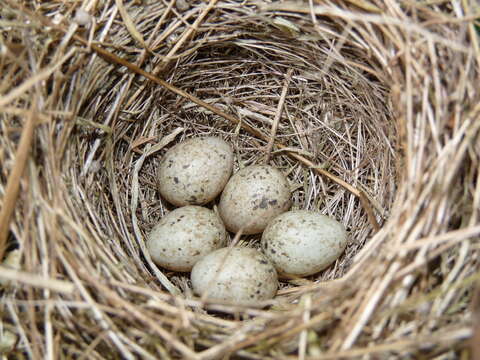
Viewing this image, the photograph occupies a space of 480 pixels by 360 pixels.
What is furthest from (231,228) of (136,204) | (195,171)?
(136,204)

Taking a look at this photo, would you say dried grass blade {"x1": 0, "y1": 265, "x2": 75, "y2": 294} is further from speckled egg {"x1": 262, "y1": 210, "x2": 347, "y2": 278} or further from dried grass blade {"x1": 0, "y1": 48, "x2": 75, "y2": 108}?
speckled egg {"x1": 262, "y1": 210, "x2": 347, "y2": 278}

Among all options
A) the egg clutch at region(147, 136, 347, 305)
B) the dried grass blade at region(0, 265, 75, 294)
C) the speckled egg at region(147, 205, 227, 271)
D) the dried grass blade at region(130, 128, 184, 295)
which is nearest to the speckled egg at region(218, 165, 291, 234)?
the egg clutch at region(147, 136, 347, 305)

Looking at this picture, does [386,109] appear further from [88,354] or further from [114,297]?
[88,354]

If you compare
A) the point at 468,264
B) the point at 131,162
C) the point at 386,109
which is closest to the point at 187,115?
the point at 131,162

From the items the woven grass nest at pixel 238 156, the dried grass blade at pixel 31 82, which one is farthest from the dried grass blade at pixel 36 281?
the dried grass blade at pixel 31 82

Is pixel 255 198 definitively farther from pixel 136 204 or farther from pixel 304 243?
pixel 136 204

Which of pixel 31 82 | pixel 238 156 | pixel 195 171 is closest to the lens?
pixel 31 82

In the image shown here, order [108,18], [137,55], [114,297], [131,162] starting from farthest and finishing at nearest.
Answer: [131,162]
[137,55]
[108,18]
[114,297]

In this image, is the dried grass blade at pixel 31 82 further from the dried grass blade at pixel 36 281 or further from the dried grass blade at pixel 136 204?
the dried grass blade at pixel 136 204
